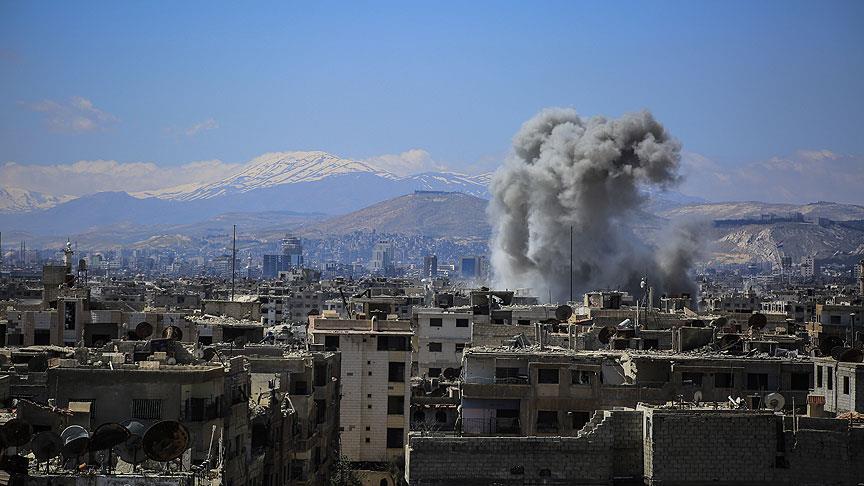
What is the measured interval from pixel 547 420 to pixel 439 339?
74.6ft

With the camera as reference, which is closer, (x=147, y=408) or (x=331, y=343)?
(x=147, y=408)

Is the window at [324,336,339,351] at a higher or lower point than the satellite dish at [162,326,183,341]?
lower

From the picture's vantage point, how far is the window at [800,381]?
3031cm

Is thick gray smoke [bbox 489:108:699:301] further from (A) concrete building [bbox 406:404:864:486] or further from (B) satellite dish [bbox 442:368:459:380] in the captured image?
(A) concrete building [bbox 406:404:864:486]

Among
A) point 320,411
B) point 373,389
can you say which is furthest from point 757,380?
point 373,389

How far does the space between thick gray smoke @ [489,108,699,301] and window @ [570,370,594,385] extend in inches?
2885

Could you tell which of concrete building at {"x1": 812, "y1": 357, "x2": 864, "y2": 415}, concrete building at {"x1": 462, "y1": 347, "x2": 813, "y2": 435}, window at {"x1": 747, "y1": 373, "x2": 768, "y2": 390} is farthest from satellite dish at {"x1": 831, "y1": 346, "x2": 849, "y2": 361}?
concrete building at {"x1": 812, "y1": 357, "x2": 864, "y2": 415}

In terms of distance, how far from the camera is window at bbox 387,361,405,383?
40.9m

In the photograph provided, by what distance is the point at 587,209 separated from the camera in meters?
112

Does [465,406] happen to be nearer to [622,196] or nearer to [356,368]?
[356,368]

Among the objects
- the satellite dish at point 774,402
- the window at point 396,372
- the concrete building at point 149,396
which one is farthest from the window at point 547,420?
the window at point 396,372

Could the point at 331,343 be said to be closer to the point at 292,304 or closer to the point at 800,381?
the point at 800,381

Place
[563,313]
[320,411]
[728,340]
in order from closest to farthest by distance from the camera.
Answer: [320,411]
[728,340]
[563,313]

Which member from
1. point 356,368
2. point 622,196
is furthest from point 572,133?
point 356,368
